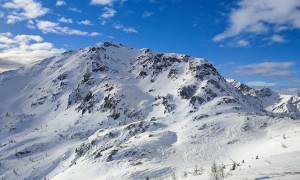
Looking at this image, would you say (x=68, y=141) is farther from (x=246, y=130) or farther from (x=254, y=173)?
(x=254, y=173)

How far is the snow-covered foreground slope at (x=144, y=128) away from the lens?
50938mm

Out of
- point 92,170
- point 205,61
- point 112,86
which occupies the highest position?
point 205,61

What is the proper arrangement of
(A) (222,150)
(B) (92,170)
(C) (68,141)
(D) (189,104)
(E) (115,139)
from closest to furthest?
1. (B) (92,170)
2. (A) (222,150)
3. (E) (115,139)
4. (D) (189,104)
5. (C) (68,141)

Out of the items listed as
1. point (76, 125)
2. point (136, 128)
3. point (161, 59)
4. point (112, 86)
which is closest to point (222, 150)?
point (136, 128)

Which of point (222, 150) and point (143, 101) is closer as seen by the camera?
point (222, 150)

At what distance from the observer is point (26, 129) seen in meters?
160

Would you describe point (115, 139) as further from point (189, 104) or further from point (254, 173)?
point (254, 173)

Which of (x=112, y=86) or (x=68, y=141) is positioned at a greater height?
(x=112, y=86)

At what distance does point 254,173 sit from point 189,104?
101m

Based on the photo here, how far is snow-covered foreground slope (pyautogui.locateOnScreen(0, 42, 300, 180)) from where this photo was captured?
5094 centimetres

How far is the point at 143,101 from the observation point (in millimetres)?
140875

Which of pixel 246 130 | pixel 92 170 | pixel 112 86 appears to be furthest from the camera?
pixel 112 86

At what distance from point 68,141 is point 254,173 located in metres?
117

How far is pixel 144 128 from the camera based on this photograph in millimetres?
95500
